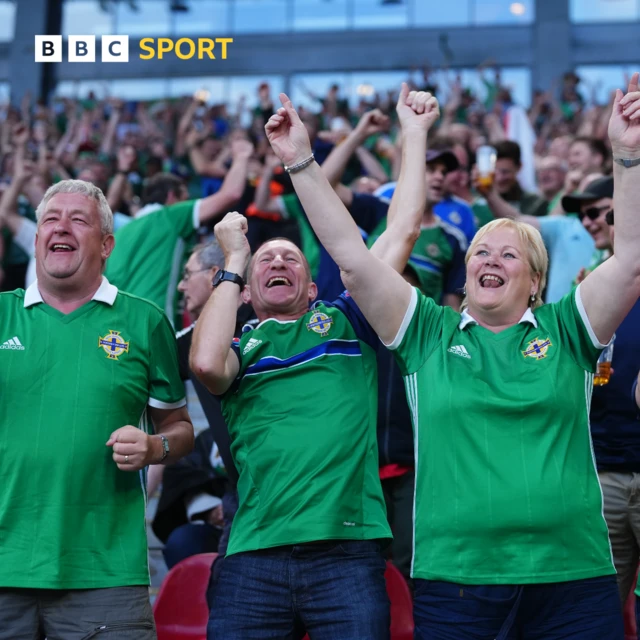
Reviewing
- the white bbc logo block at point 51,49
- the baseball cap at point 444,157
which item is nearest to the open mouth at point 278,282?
the baseball cap at point 444,157

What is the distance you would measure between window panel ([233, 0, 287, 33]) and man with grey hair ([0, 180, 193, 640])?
1973 cm

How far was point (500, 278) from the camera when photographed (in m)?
3.07

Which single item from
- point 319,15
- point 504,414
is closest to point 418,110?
point 504,414

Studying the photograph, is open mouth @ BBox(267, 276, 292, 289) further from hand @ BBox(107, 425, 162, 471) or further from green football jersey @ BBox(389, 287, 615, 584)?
hand @ BBox(107, 425, 162, 471)

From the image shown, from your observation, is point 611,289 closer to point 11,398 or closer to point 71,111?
point 11,398

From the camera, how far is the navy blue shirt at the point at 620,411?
146 inches

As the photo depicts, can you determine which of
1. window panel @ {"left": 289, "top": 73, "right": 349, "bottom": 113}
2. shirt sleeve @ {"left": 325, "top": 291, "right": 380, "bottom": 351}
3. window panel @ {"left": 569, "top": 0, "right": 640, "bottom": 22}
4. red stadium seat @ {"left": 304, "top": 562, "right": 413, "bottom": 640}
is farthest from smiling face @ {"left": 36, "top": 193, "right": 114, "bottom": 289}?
window panel @ {"left": 569, "top": 0, "right": 640, "bottom": 22}

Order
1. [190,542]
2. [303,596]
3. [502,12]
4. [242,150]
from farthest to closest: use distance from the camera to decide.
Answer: [502,12], [242,150], [190,542], [303,596]

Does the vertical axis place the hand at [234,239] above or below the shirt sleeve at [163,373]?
above

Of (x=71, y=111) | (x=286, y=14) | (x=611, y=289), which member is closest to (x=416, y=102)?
(x=611, y=289)

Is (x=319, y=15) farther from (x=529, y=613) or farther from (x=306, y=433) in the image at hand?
(x=529, y=613)

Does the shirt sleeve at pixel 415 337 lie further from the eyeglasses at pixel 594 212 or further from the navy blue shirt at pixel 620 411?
the eyeglasses at pixel 594 212

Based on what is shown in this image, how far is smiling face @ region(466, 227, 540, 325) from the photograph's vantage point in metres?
3.04

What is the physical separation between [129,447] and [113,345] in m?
0.40
